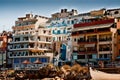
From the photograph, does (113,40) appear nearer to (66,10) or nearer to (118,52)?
(118,52)

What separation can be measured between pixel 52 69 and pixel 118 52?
11943 mm

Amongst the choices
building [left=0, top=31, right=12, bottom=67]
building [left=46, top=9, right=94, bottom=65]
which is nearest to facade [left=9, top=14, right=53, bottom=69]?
building [left=46, top=9, right=94, bottom=65]

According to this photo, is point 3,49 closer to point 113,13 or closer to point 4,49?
point 4,49

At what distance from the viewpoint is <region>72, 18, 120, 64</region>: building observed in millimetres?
61844

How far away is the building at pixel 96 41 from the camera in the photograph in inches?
2435

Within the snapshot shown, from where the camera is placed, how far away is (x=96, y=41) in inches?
2542

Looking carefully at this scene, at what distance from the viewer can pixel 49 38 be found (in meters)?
78.8

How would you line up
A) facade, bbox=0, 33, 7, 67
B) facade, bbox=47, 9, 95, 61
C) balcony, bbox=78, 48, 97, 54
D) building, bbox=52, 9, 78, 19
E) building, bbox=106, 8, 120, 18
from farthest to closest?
building, bbox=52, 9, 78, 19, facade, bbox=0, 33, 7, 67, building, bbox=106, 8, 120, 18, facade, bbox=47, 9, 95, 61, balcony, bbox=78, 48, 97, 54

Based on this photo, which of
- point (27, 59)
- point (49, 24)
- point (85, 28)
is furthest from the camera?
point (49, 24)

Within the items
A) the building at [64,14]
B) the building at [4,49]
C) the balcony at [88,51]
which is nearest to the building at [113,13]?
the building at [64,14]

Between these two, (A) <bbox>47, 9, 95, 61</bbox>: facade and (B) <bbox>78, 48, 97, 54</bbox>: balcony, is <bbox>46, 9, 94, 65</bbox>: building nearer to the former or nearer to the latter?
(A) <bbox>47, 9, 95, 61</bbox>: facade

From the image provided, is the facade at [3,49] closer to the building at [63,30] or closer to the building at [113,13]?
the building at [63,30]

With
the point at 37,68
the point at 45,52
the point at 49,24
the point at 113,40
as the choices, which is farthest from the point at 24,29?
the point at 113,40

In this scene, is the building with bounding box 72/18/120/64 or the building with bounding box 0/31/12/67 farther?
the building with bounding box 0/31/12/67
